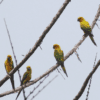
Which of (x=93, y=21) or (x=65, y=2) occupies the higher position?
(x=65, y=2)

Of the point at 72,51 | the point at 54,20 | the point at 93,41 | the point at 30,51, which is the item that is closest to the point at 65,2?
the point at 54,20

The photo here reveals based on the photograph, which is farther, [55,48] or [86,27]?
[86,27]

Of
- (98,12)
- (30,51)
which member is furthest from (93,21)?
(30,51)

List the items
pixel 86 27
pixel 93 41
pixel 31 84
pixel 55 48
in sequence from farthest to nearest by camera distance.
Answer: pixel 86 27 → pixel 55 48 → pixel 93 41 → pixel 31 84

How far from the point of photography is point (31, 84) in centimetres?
262

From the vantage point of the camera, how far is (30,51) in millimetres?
2336

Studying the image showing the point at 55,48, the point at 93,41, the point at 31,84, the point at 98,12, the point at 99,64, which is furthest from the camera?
the point at 55,48

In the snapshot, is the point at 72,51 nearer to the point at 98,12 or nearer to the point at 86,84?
the point at 98,12

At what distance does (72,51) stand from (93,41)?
2.54 m

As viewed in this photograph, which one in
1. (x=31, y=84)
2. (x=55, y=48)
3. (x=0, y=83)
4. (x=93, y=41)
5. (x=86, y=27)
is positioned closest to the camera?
(x=0, y=83)

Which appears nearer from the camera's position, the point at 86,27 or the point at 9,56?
the point at 9,56

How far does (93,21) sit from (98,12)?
9.5 inches

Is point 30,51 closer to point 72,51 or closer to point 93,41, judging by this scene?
point 72,51

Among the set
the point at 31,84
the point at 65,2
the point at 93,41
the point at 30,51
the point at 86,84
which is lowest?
the point at 93,41
